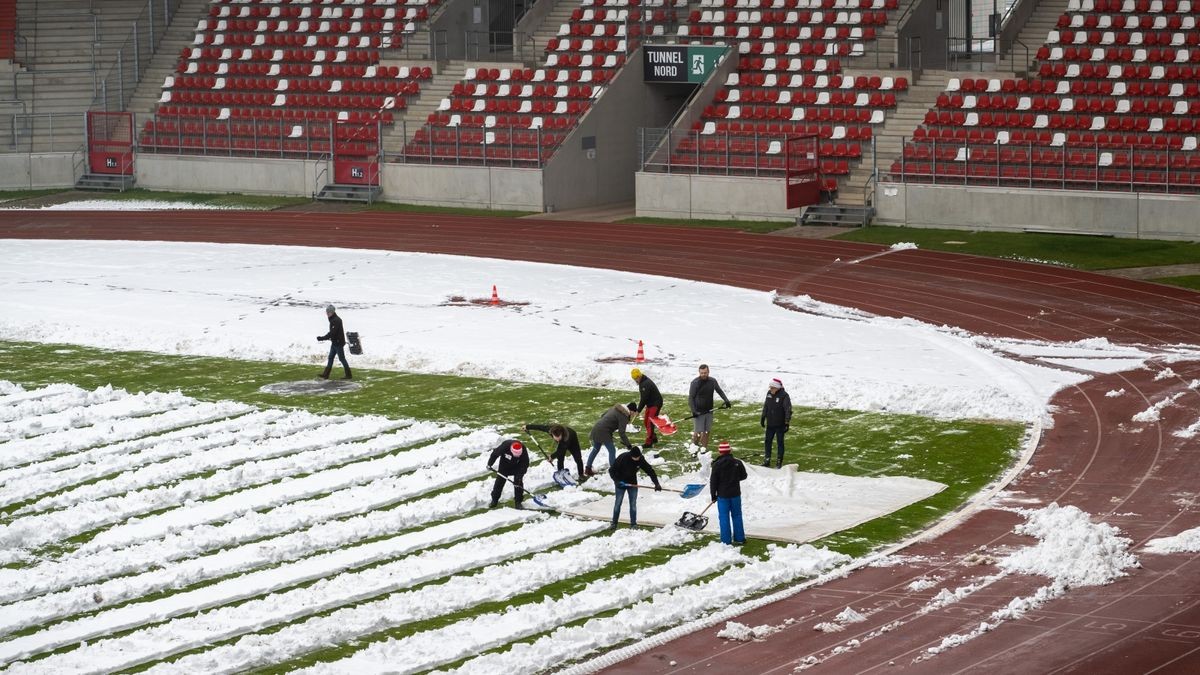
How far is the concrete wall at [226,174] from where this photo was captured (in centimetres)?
5344

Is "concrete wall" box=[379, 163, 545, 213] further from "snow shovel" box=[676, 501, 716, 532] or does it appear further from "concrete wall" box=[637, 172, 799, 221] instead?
"snow shovel" box=[676, 501, 716, 532]

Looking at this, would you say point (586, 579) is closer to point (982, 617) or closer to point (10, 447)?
point (982, 617)

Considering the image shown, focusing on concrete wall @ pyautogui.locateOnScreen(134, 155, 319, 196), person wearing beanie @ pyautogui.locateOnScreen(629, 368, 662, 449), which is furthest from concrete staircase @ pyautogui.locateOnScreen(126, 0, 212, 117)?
person wearing beanie @ pyautogui.locateOnScreen(629, 368, 662, 449)

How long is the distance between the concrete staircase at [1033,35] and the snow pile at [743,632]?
32.6 meters

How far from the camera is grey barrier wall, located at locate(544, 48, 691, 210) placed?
49.7 metres

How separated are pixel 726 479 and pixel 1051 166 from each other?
2531 centimetres

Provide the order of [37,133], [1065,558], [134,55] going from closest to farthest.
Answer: [1065,558] → [37,133] → [134,55]

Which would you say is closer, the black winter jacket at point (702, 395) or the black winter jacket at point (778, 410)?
the black winter jacket at point (778, 410)

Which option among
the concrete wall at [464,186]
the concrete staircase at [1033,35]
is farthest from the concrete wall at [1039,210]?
the concrete wall at [464,186]

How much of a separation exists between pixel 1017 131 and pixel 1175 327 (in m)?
13.1

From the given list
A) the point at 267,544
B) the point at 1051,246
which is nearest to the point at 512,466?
the point at 267,544

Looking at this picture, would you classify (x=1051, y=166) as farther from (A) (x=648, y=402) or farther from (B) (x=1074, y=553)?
(B) (x=1074, y=553)

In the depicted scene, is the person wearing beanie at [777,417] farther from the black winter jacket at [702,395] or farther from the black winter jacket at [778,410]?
the black winter jacket at [702,395]

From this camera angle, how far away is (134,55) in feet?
198
